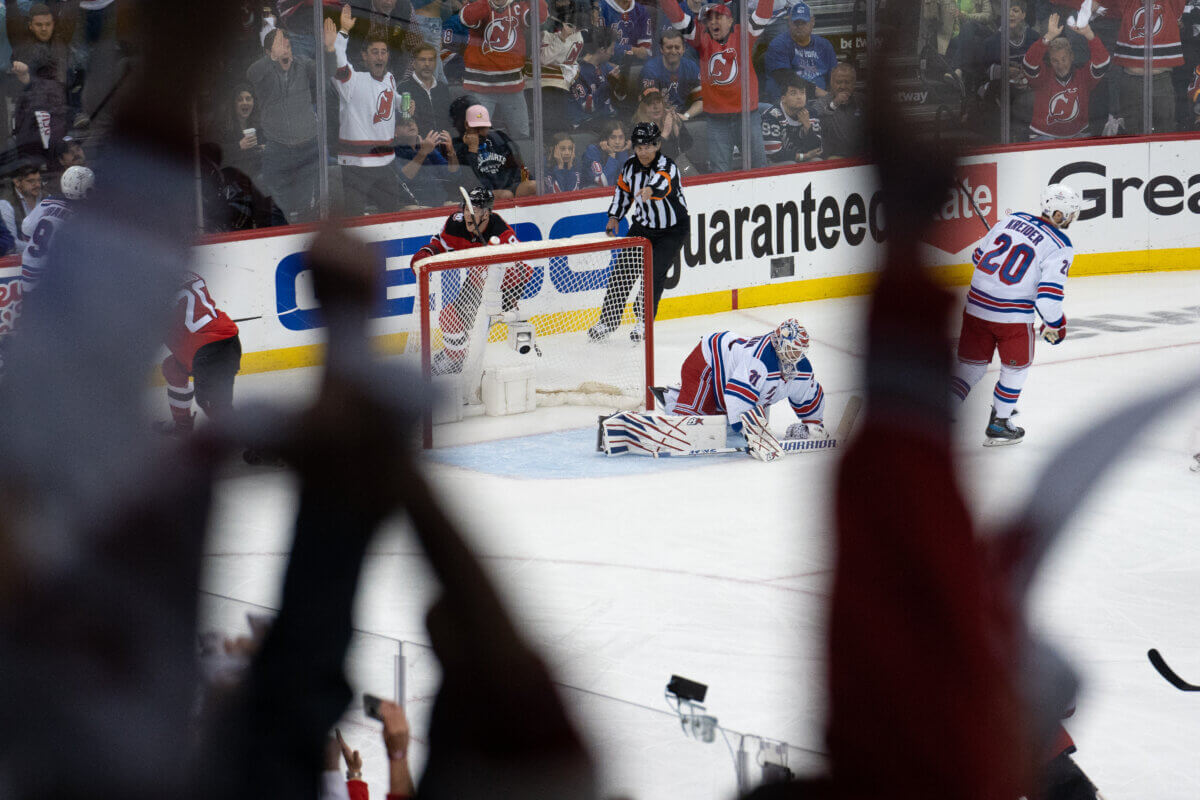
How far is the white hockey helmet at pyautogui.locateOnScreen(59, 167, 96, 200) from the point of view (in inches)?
17.6

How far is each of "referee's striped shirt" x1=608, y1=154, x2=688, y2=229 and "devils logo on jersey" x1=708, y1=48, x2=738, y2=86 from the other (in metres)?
1.66

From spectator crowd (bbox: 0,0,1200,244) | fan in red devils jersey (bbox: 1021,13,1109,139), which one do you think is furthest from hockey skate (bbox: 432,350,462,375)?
fan in red devils jersey (bbox: 1021,13,1109,139)

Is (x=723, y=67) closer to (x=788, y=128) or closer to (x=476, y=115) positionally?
(x=788, y=128)

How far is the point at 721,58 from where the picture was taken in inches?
428

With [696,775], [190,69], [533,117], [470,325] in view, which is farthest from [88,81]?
[533,117]

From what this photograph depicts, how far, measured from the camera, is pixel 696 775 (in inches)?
29.0

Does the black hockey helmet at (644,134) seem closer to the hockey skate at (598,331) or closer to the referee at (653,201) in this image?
the referee at (653,201)

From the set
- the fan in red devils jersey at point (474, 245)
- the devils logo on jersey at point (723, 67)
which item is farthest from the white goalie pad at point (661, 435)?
the devils logo on jersey at point (723, 67)

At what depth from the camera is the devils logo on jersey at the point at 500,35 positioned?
31.1 feet

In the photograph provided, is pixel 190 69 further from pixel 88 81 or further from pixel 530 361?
pixel 530 361

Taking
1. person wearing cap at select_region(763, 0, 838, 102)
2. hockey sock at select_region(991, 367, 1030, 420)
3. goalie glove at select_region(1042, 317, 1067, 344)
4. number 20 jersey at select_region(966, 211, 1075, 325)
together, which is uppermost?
person wearing cap at select_region(763, 0, 838, 102)

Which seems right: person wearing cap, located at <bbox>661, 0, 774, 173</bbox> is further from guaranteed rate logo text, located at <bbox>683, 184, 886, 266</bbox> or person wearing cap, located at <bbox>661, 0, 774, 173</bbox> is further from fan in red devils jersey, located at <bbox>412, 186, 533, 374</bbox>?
fan in red devils jersey, located at <bbox>412, 186, 533, 374</bbox>

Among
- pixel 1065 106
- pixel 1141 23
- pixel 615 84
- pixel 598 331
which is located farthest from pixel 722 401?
pixel 1141 23

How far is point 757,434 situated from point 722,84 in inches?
179
